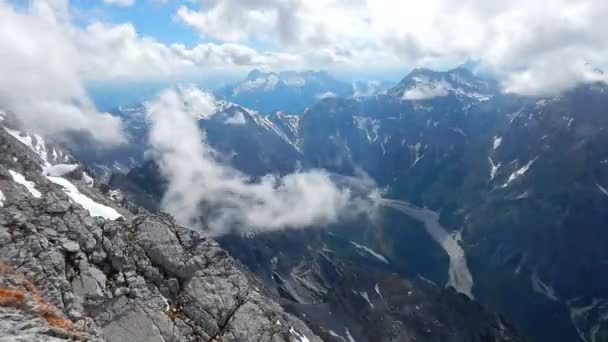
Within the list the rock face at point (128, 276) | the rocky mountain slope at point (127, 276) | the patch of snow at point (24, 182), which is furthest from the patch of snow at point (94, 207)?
the rocky mountain slope at point (127, 276)

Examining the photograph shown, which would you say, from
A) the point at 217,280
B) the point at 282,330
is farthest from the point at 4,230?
the point at 282,330

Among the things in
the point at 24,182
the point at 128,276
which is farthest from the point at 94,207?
the point at 128,276

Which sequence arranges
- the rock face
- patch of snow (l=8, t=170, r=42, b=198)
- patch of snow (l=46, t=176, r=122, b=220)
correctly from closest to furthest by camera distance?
1. the rock face
2. patch of snow (l=46, t=176, r=122, b=220)
3. patch of snow (l=8, t=170, r=42, b=198)

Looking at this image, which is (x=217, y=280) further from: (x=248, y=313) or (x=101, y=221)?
(x=101, y=221)

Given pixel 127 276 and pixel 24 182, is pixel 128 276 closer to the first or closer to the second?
pixel 127 276

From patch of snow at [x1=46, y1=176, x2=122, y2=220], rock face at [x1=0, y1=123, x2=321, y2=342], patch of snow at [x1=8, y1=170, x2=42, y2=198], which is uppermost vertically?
patch of snow at [x1=8, y1=170, x2=42, y2=198]

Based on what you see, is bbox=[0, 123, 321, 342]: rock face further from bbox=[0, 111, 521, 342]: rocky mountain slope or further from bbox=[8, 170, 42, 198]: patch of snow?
bbox=[8, 170, 42, 198]: patch of snow

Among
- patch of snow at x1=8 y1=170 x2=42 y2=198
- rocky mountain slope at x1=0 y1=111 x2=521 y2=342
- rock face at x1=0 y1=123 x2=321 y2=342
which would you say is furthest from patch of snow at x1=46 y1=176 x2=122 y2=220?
rocky mountain slope at x1=0 y1=111 x2=521 y2=342

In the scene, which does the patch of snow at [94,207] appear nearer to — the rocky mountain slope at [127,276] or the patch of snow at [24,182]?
the patch of snow at [24,182]
